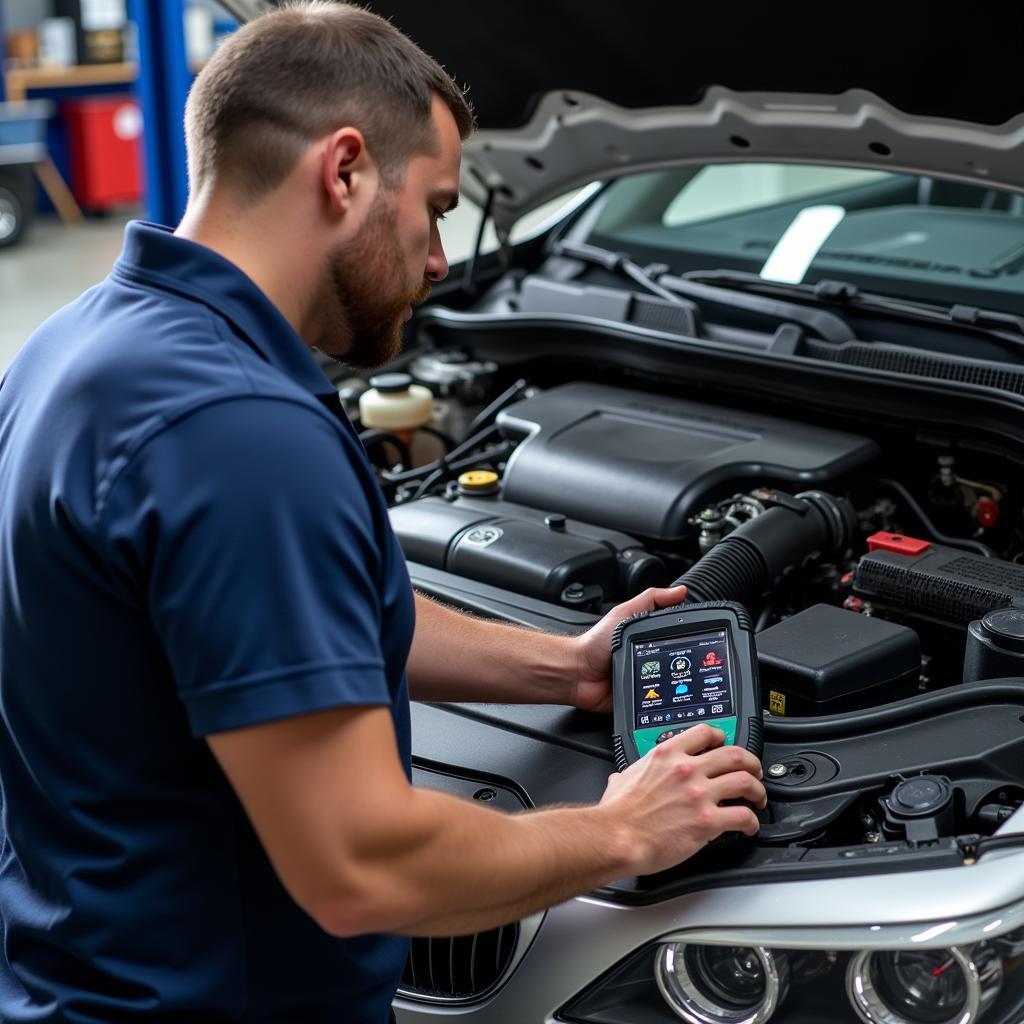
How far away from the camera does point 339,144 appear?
1113mm

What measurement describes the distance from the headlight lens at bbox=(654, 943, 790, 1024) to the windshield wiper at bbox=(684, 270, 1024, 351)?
3.96 ft

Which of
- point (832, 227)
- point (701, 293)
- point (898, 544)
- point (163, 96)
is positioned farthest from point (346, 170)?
point (163, 96)

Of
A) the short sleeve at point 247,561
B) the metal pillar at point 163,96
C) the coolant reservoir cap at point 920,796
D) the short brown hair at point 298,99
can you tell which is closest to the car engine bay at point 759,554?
the coolant reservoir cap at point 920,796

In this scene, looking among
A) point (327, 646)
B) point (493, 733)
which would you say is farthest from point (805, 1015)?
point (327, 646)

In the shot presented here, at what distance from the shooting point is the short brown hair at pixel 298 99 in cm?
113

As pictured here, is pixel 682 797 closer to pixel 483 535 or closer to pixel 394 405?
pixel 483 535

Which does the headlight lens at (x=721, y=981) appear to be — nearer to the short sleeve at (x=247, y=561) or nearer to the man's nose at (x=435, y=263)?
the short sleeve at (x=247, y=561)

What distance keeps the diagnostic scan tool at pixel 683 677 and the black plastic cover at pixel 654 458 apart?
411mm

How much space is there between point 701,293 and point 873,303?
1.05 feet

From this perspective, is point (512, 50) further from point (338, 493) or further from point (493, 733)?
point (338, 493)

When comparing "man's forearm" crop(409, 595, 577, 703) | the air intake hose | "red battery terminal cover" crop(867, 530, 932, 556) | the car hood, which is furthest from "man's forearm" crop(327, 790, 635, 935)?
the car hood

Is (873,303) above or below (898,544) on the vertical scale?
above

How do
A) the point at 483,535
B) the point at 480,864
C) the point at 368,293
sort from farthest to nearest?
1. the point at 483,535
2. the point at 368,293
3. the point at 480,864

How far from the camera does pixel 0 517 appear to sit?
1164 mm
